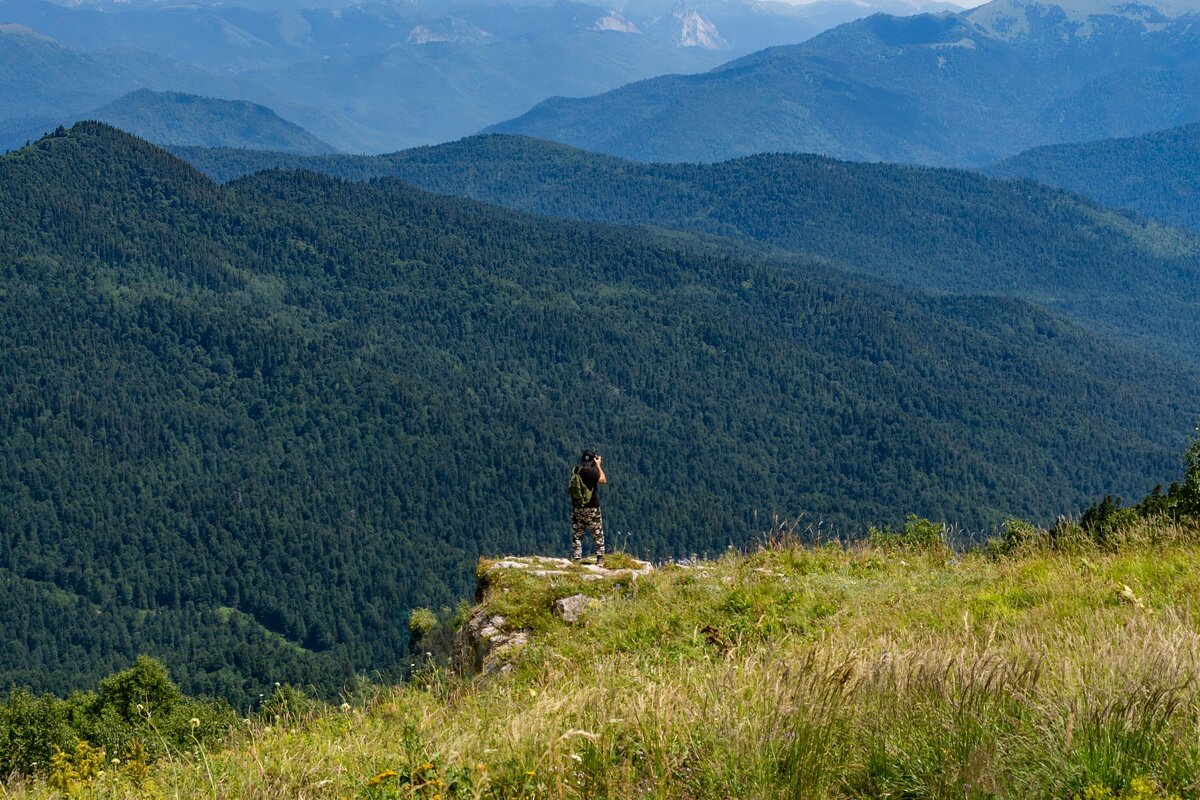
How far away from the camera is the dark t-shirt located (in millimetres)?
22464

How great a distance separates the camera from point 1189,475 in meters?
21.5

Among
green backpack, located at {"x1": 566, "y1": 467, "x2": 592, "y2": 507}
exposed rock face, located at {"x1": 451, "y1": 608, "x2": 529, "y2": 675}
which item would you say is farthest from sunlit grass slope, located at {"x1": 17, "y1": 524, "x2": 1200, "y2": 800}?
green backpack, located at {"x1": 566, "y1": 467, "x2": 592, "y2": 507}

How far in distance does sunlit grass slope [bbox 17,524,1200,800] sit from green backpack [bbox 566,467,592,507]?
10793mm

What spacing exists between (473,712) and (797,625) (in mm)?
4599

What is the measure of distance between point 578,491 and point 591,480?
1.89 feet

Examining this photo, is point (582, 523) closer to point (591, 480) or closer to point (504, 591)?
point (591, 480)

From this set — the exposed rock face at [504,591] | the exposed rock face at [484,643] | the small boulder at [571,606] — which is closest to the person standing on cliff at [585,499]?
the exposed rock face at [504,591]

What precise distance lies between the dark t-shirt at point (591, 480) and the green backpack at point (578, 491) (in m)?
0.08

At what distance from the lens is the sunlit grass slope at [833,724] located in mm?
6008

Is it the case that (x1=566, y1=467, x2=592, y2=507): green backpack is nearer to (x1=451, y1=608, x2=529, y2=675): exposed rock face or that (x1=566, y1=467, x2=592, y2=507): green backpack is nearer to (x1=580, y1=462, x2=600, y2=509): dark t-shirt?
(x1=580, y1=462, x2=600, y2=509): dark t-shirt

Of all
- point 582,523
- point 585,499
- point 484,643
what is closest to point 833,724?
point 484,643

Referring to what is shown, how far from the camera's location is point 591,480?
2255 cm

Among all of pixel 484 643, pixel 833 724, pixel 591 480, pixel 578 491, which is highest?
pixel 833 724

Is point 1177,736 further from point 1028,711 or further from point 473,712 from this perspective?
point 473,712
